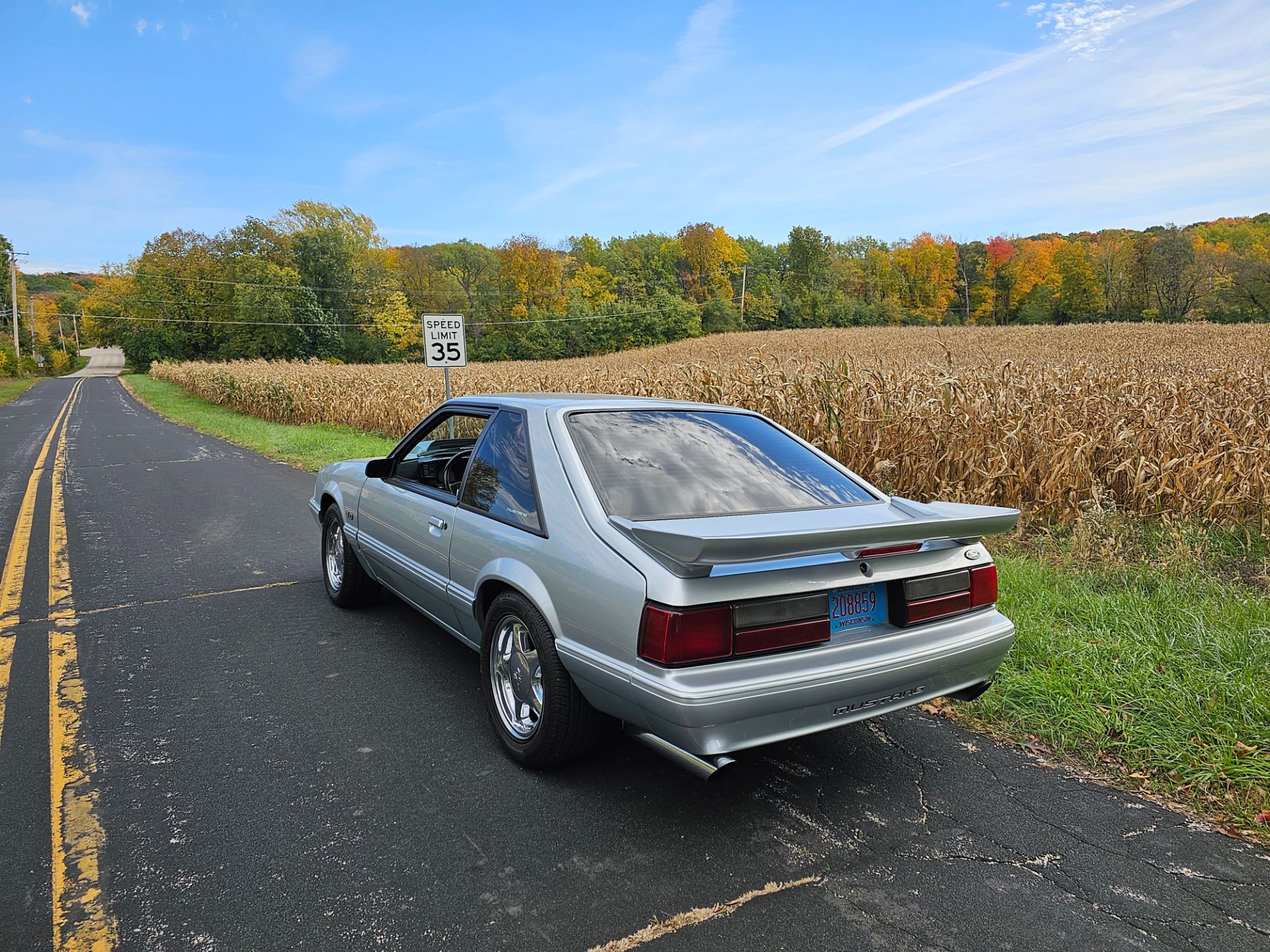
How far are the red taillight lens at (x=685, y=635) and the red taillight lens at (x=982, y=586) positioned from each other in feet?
3.92

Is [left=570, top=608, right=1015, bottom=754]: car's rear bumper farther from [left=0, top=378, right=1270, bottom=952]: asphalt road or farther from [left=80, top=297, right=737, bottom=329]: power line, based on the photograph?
[left=80, top=297, right=737, bottom=329]: power line

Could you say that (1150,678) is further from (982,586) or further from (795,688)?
(795,688)

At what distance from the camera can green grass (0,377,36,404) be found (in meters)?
36.7

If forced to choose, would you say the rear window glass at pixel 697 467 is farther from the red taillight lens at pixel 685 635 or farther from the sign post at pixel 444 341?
the sign post at pixel 444 341

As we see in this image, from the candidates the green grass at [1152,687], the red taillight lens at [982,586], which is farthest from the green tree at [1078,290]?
the red taillight lens at [982,586]

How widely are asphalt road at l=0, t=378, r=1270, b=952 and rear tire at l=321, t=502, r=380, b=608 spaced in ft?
2.19

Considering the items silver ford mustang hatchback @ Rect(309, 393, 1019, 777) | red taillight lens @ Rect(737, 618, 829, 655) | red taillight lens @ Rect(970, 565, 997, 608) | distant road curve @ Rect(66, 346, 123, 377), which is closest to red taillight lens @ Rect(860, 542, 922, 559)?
silver ford mustang hatchback @ Rect(309, 393, 1019, 777)

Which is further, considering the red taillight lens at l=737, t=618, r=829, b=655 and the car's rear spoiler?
the red taillight lens at l=737, t=618, r=829, b=655

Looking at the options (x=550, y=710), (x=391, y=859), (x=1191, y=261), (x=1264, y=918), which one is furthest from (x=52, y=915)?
(x=1191, y=261)

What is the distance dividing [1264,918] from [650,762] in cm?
204

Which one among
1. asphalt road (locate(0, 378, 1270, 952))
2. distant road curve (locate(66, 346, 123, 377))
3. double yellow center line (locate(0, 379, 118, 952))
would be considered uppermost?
distant road curve (locate(66, 346, 123, 377))

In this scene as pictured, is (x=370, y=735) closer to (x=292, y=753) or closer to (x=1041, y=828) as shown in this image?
(x=292, y=753)

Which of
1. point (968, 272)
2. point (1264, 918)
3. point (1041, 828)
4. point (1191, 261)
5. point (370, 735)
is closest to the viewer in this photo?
point (1264, 918)

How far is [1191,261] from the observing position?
2749 inches
